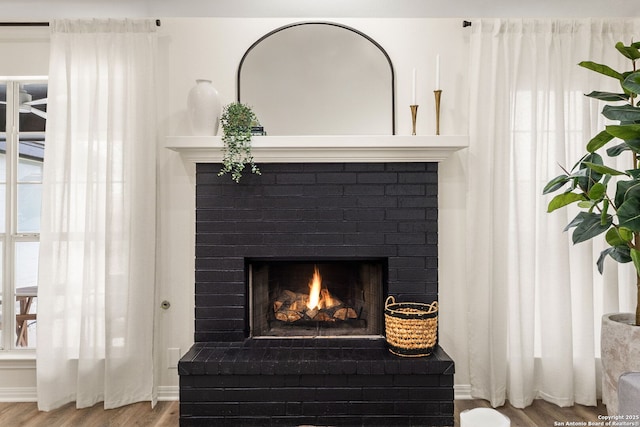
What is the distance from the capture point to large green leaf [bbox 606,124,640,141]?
6.10 ft

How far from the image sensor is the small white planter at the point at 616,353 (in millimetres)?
1992

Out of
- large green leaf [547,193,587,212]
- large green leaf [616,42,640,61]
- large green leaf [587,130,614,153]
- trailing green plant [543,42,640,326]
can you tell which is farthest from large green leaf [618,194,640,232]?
large green leaf [616,42,640,61]

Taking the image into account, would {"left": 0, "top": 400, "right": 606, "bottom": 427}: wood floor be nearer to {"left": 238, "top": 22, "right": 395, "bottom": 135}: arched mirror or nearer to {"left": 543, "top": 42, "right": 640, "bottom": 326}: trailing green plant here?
{"left": 543, "top": 42, "right": 640, "bottom": 326}: trailing green plant

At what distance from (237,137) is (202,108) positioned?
30 cm

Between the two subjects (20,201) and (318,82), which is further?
(20,201)

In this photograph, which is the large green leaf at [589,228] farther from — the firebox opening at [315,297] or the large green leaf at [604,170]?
the firebox opening at [315,297]

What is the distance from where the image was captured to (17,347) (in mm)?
2859

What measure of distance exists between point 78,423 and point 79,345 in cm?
44

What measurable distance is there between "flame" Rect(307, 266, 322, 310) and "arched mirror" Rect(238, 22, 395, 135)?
95 cm

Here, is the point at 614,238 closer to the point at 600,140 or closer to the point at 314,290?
the point at 600,140

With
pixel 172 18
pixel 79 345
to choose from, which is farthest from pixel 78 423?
pixel 172 18

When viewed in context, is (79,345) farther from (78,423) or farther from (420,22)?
(420,22)

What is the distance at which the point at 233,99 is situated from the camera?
2719 mm

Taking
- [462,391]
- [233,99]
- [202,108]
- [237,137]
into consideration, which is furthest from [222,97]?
[462,391]
